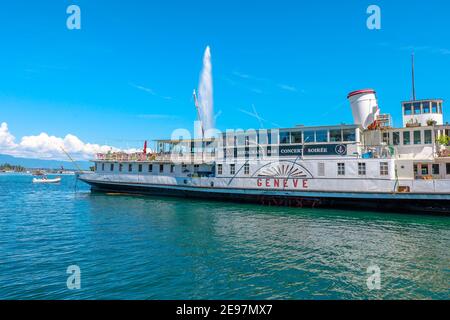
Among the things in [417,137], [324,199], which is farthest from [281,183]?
[417,137]

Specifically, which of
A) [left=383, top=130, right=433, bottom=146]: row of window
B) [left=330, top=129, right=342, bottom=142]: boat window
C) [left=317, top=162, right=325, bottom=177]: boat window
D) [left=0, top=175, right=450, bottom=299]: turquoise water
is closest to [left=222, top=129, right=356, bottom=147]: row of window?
[left=330, top=129, right=342, bottom=142]: boat window

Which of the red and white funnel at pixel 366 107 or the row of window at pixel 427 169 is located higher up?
the red and white funnel at pixel 366 107

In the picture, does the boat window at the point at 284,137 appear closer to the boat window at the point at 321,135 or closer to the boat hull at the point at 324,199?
Answer: the boat window at the point at 321,135

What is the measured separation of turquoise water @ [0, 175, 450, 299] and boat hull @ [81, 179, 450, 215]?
2.47 metres

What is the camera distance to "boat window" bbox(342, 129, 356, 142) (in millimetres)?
24750

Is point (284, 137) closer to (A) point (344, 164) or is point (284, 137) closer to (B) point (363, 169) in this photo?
(A) point (344, 164)

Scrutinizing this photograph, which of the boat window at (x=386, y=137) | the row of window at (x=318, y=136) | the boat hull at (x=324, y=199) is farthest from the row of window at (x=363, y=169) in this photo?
the boat window at (x=386, y=137)

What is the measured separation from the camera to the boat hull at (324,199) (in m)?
21.8

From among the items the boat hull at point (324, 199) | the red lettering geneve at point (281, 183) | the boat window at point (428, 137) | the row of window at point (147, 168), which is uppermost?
the boat window at point (428, 137)

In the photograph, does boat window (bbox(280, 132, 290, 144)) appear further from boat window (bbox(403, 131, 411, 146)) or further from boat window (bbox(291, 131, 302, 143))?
boat window (bbox(403, 131, 411, 146))

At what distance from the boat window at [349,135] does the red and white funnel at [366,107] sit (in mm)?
2309
